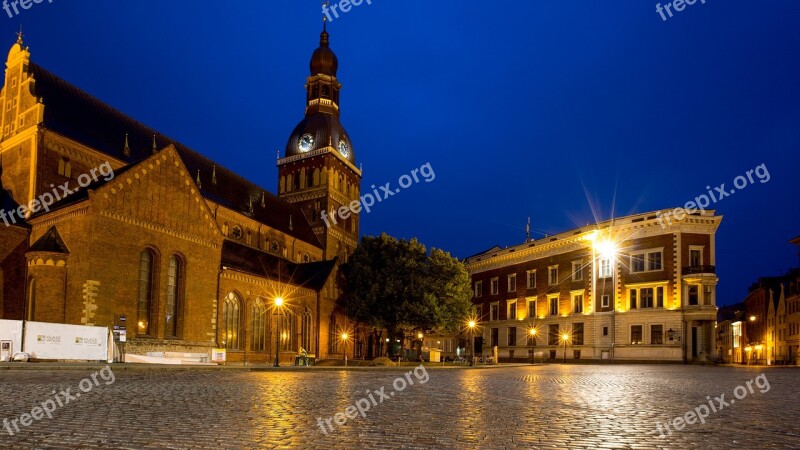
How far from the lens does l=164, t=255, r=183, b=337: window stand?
39875 millimetres

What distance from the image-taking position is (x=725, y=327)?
13462cm

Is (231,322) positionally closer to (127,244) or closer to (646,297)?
(127,244)

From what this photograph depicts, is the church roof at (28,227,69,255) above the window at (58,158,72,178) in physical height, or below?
below

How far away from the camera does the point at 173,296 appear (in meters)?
40.6

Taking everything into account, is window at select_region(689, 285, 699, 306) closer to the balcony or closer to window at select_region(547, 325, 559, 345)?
the balcony

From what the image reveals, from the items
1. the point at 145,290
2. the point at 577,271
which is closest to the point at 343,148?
the point at 577,271

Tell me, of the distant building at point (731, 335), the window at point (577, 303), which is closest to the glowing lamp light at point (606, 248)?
the window at point (577, 303)

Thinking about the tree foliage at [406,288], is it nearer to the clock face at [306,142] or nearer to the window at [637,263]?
the window at [637,263]

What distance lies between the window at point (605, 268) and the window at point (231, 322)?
35976 mm

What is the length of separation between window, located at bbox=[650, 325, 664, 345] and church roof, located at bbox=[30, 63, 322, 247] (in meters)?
37.8

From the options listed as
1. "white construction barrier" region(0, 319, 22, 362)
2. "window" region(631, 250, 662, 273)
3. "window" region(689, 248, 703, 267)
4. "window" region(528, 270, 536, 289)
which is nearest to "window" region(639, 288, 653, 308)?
"window" region(631, 250, 662, 273)

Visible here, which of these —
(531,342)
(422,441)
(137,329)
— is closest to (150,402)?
(422,441)

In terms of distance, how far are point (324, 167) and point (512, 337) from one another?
30.6m

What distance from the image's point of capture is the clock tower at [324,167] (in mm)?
76500
